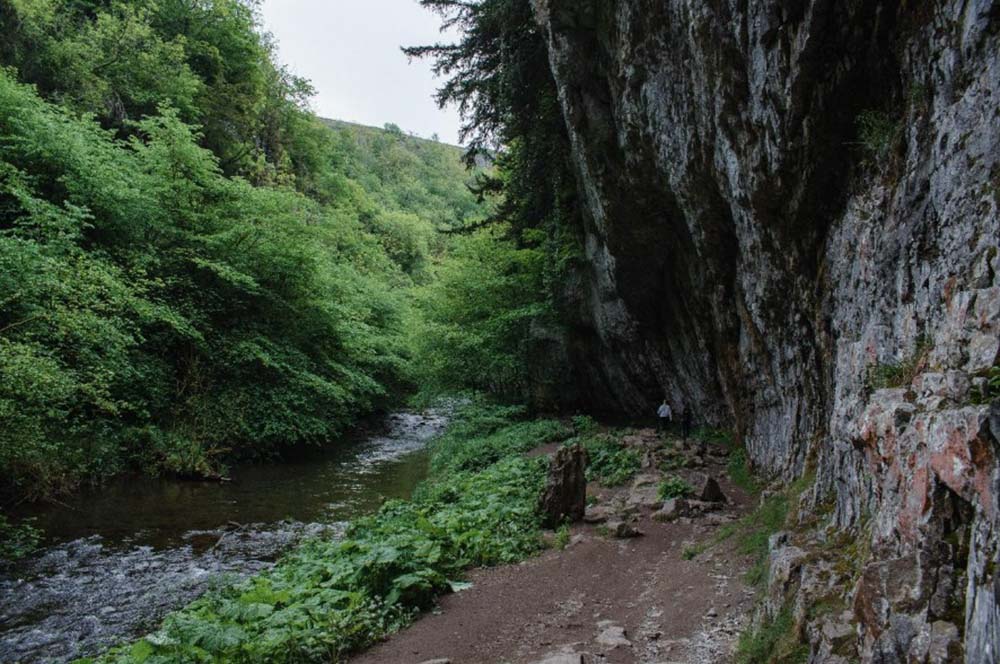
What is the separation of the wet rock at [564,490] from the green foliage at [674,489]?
5.32 ft

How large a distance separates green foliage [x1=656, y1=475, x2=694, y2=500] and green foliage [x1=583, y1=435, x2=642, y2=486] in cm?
187

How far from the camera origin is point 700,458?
13516 millimetres

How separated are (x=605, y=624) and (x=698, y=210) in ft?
25.3

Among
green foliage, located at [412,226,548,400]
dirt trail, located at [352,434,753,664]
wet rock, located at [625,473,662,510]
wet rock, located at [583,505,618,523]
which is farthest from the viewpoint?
green foliage, located at [412,226,548,400]

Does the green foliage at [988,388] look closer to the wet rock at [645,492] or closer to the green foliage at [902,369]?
the green foliage at [902,369]

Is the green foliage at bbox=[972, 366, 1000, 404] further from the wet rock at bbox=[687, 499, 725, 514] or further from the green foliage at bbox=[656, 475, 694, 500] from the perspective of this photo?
the green foliage at bbox=[656, 475, 694, 500]

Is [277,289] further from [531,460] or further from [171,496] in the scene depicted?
[531,460]

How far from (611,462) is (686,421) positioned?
3.53 m

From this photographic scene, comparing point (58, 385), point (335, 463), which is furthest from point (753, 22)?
point (335, 463)

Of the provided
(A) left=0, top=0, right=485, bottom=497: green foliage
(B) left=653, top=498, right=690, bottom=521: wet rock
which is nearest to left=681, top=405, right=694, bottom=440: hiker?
(B) left=653, top=498, right=690, bottom=521: wet rock

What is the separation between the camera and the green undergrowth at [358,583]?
5.86m

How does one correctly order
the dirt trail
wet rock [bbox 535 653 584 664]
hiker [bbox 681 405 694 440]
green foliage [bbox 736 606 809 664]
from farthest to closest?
hiker [bbox 681 405 694 440] → the dirt trail → wet rock [bbox 535 653 584 664] → green foliage [bbox 736 606 809 664]

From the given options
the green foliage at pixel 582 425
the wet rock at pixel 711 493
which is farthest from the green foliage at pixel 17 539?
the green foliage at pixel 582 425

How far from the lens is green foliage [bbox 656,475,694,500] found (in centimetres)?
1086
